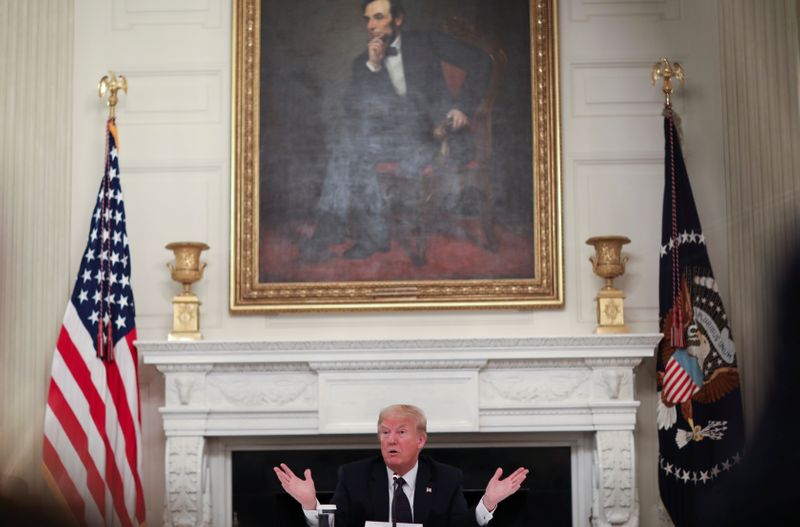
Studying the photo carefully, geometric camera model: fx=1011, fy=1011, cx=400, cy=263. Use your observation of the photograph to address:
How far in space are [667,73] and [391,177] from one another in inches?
77.0

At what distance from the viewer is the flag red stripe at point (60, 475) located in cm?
600

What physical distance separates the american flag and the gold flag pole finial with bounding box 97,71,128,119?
479 millimetres

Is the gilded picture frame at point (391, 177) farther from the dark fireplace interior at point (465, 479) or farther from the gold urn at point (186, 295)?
the dark fireplace interior at point (465, 479)

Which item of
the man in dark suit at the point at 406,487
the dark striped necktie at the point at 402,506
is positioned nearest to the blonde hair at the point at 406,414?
the man in dark suit at the point at 406,487

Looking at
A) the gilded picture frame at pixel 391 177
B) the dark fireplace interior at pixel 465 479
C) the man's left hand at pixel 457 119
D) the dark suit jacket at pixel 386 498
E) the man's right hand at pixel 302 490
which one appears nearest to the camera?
the man's right hand at pixel 302 490

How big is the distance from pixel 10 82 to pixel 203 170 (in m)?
1.34

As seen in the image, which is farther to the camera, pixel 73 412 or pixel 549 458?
pixel 549 458

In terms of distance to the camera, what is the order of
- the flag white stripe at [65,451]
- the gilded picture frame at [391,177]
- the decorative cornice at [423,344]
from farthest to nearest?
the gilded picture frame at [391,177], the decorative cornice at [423,344], the flag white stripe at [65,451]

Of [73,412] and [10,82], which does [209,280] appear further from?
[10,82]

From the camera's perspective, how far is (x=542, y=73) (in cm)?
690

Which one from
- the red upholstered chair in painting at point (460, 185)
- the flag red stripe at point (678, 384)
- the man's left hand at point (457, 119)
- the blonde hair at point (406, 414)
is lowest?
the blonde hair at point (406, 414)

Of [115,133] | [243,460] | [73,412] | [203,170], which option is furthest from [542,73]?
[73,412]

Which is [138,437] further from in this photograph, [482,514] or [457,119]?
[457,119]

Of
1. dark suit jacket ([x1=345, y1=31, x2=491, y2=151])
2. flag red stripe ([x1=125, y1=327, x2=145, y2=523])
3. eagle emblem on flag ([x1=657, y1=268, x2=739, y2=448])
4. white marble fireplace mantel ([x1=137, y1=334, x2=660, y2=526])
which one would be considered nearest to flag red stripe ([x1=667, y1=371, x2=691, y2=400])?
eagle emblem on flag ([x1=657, y1=268, x2=739, y2=448])
